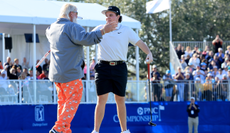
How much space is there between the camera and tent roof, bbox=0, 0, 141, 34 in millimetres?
13203

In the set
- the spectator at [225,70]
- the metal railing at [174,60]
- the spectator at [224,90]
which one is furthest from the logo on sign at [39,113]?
the metal railing at [174,60]

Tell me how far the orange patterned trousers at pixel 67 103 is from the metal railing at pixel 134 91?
7.38 meters

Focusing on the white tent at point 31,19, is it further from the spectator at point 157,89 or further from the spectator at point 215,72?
the spectator at point 215,72

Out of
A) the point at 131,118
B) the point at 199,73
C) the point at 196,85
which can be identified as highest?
the point at 199,73

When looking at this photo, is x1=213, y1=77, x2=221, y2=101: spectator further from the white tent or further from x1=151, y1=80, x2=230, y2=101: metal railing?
the white tent

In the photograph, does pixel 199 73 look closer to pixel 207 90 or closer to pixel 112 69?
pixel 207 90

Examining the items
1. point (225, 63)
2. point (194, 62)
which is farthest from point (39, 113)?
point (225, 63)

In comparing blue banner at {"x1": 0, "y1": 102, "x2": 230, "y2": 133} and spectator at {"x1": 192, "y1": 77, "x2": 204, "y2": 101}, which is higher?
spectator at {"x1": 192, "y1": 77, "x2": 204, "y2": 101}

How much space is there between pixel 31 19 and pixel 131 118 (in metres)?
5.14

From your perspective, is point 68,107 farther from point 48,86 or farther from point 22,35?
point 22,35

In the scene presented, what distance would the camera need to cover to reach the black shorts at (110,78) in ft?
19.1

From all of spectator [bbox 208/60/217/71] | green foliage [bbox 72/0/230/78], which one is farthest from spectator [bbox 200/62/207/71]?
green foliage [bbox 72/0/230/78]

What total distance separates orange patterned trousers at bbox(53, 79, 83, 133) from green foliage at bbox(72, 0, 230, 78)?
2521 centimetres

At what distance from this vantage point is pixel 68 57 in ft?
16.6
